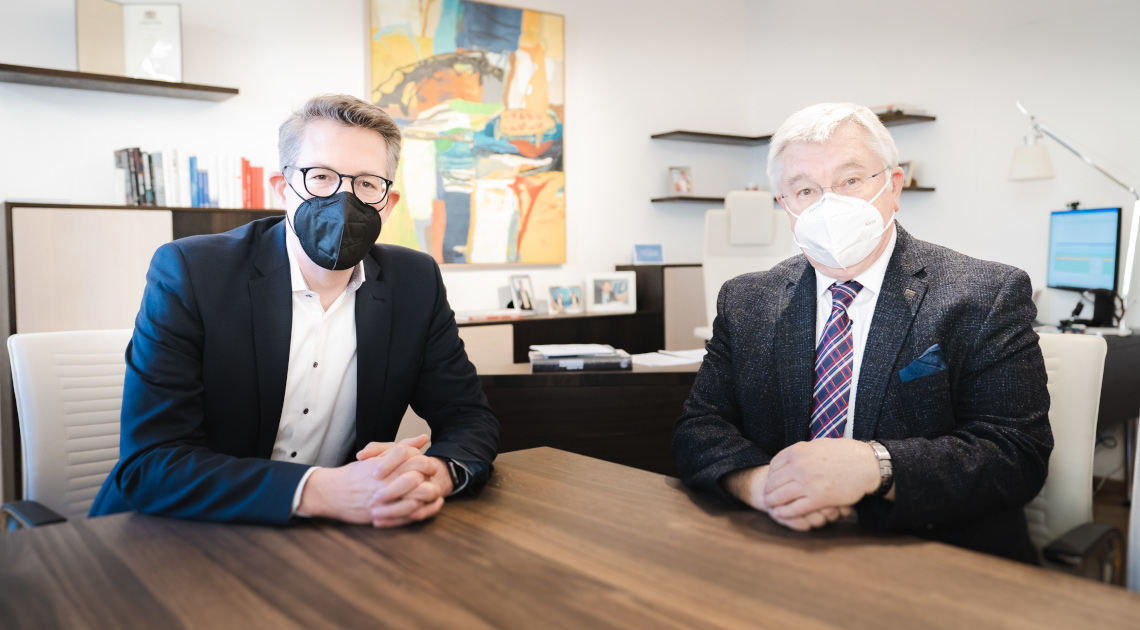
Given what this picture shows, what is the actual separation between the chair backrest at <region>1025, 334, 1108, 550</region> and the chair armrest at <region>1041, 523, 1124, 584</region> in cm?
21

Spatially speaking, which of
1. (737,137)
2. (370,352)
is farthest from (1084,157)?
(370,352)

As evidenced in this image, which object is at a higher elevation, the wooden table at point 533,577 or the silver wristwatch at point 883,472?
the silver wristwatch at point 883,472

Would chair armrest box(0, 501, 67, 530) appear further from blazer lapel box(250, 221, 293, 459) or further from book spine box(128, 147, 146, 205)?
book spine box(128, 147, 146, 205)

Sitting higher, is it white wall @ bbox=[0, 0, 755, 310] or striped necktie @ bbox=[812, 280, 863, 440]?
white wall @ bbox=[0, 0, 755, 310]

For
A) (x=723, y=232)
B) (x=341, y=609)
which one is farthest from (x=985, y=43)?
(x=341, y=609)

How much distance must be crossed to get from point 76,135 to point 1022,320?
4.14 m

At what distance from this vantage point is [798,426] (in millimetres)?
1556

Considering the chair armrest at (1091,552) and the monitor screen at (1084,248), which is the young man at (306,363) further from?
the monitor screen at (1084,248)

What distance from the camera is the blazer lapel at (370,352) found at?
1.67 metres

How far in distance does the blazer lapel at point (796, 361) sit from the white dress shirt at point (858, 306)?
2 centimetres

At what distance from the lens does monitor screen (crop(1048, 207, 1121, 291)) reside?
404cm

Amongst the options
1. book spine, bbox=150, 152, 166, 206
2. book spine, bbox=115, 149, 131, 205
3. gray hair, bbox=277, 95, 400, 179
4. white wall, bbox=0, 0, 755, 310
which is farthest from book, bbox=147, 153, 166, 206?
gray hair, bbox=277, 95, 400, 179

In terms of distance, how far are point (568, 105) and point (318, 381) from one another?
424cm

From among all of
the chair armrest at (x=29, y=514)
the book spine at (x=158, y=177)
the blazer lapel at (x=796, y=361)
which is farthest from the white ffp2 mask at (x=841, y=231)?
the book spine at (x=158, y=177)
